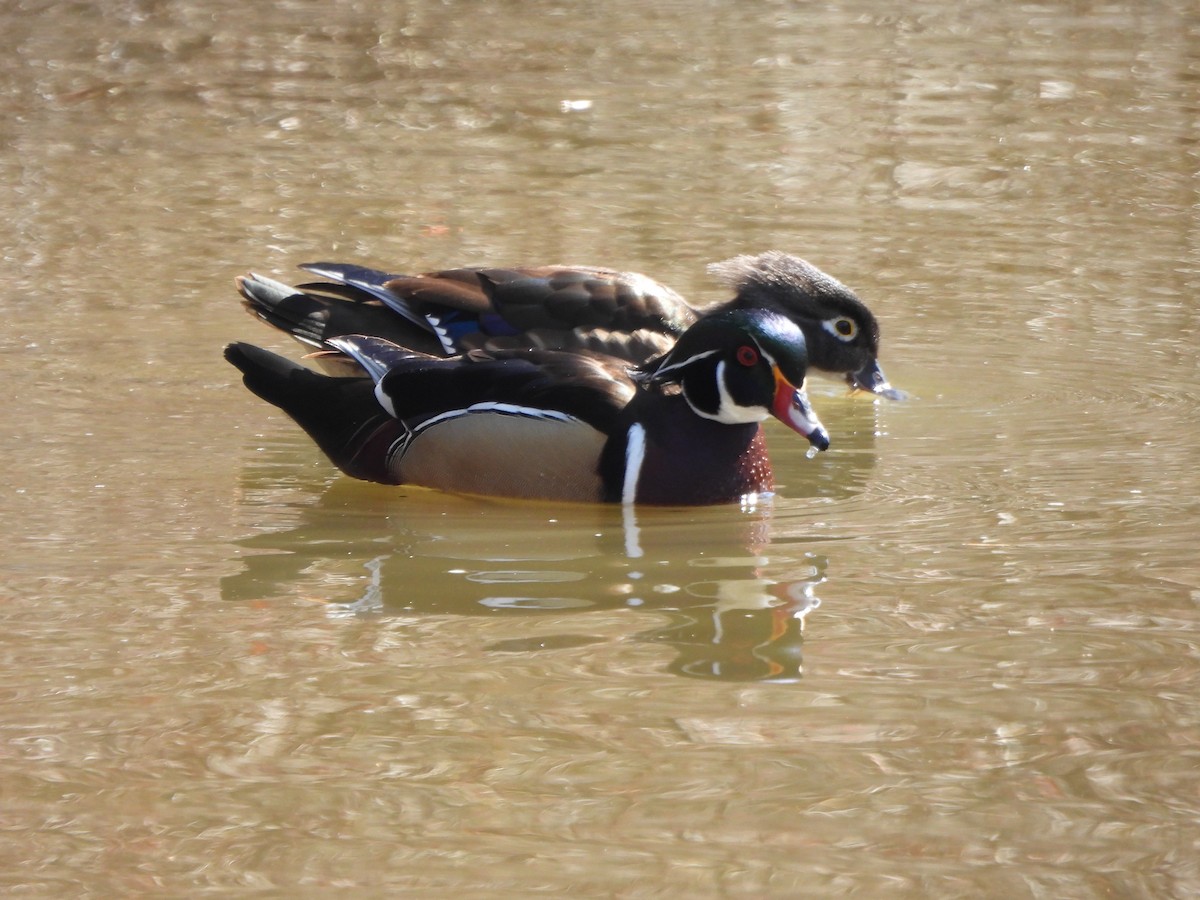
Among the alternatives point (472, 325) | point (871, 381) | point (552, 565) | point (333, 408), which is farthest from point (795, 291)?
point (552, 565)

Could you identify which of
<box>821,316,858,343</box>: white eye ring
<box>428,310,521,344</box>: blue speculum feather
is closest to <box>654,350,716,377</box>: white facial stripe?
<box>428,310,521,344</box>: blue speculum feather

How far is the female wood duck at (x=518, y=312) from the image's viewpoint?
819 cm

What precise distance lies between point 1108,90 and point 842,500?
8.37 meters

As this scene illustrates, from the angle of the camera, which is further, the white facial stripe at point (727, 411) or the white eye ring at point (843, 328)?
the white eye ring at point (843, 328)

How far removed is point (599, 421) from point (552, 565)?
92cm

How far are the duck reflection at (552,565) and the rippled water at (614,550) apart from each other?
0.08 ft

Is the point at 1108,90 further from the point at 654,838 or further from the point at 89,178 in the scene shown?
the point at 654,838

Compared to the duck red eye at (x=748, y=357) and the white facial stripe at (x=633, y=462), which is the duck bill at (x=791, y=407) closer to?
the duck red eye at (x=748, y=357)

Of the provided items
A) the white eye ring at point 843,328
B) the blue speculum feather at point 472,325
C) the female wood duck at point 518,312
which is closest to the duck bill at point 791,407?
the female wood duck at point 518,312

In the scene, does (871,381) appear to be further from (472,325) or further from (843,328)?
(472,325)

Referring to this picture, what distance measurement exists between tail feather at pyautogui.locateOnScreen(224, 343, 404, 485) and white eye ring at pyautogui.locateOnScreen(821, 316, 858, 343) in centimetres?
239

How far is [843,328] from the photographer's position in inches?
346

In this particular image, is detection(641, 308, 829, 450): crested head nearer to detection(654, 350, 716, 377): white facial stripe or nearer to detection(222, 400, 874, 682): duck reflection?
detection(654, 350, 716, 377): white facial stripe

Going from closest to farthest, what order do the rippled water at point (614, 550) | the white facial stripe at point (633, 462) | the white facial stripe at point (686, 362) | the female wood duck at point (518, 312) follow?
1. the rippled water at point (614, 550)
2. the white facial stripe at point (633, 462)
3. the white facial stripe at point (686, 362)
4. the female wood duck at point (518, 312)
